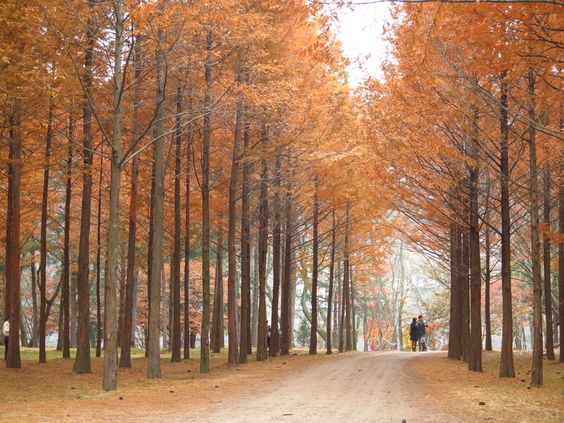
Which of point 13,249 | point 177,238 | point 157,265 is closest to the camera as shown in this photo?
point 157,265

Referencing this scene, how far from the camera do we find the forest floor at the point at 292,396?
7340mm

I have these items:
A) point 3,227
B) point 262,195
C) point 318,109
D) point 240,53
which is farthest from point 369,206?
point 3,227

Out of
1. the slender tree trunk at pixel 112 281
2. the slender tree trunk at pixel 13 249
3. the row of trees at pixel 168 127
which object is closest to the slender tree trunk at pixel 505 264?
the row of trees at pixel 168 127

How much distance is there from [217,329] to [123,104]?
37.7ft

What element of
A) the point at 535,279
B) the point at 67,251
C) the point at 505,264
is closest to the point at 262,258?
the point at 67,251

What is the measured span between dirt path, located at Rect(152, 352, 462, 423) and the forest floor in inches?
0.5

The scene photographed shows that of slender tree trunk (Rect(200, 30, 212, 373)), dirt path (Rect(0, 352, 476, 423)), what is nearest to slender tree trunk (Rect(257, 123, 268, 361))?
slender tree trunk (Rect(200, 30, 212, 373))

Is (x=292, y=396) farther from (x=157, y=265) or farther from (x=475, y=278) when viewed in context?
(x=475, y=278)

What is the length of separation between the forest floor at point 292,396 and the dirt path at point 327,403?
13 millimetres

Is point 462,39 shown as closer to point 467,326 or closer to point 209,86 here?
point 209,86

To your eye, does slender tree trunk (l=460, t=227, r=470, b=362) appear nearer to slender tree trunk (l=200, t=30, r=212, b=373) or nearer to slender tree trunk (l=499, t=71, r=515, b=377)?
slender tree trunk (l=499, t=71, r=515, b=377)

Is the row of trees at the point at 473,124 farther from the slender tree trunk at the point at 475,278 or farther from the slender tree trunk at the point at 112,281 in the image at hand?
the slender tree trunk at the point at 112,281

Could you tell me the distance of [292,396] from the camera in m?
9.27

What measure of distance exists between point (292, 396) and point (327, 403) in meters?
1.01
